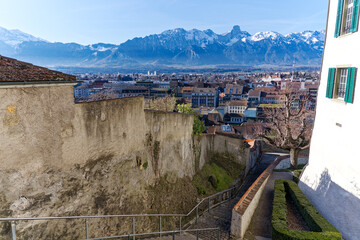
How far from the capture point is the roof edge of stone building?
6809 mm

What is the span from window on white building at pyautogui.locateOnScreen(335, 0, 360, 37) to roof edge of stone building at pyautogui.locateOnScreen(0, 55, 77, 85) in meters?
11.4

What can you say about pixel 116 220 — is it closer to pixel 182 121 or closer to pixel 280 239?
pixel 280 239

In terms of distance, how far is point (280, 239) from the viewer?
33.1ft

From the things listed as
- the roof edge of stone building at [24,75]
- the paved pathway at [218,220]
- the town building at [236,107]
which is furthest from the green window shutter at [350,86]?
the town building at [236,107]

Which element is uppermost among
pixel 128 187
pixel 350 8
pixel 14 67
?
pixel 350 8

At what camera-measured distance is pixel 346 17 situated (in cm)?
1139

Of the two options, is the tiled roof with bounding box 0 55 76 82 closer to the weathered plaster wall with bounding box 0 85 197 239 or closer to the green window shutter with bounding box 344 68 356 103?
the weathered plaster wall with bounding box 0 85 197 239

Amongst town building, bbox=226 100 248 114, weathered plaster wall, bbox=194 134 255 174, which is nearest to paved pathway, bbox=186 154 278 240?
weathered plaster wall, bbox=194 134 255 174

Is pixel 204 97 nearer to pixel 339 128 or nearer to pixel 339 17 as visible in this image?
pixel 339 17

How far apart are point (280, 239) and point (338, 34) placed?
378 inches

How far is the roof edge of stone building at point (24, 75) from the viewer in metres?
6.81

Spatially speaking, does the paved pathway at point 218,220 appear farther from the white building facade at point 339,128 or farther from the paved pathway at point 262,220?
the white building facade at point 339,128

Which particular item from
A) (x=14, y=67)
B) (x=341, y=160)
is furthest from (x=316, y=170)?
(x=14, y=67)

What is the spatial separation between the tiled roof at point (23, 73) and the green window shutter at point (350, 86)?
36.1 ft
